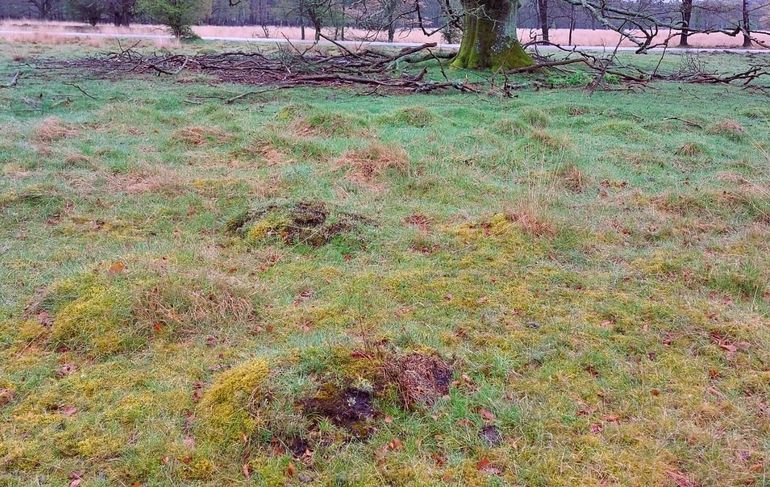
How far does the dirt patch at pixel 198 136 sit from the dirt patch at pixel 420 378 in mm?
6208

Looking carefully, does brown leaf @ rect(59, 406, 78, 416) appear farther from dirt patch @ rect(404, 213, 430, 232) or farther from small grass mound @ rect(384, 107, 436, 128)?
small grass mound @ rect(384, 107, 436, 128)

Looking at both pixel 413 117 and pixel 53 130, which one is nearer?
pixel 53 130

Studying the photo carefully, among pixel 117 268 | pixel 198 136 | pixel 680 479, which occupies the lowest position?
pixel 680 479

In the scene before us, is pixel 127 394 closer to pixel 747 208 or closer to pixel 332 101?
pixel 747 208

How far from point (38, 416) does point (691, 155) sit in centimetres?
818

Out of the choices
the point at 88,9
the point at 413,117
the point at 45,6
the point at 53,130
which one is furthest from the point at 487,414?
the point at 45,6

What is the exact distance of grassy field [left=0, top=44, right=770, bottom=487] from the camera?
2.71 metres

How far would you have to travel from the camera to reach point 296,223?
5.32 meters

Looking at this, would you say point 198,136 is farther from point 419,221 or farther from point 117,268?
point 117,268

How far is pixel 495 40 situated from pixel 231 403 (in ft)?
48.6

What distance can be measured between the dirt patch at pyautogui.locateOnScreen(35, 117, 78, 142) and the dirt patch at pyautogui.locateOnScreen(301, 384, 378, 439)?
746 centimetres

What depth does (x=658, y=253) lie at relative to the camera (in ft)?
15.9

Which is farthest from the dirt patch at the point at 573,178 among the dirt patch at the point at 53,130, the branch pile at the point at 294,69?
the dirt patch at the point at 53,130

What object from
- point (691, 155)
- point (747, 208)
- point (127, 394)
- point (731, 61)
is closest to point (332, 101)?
point (691, 155)
